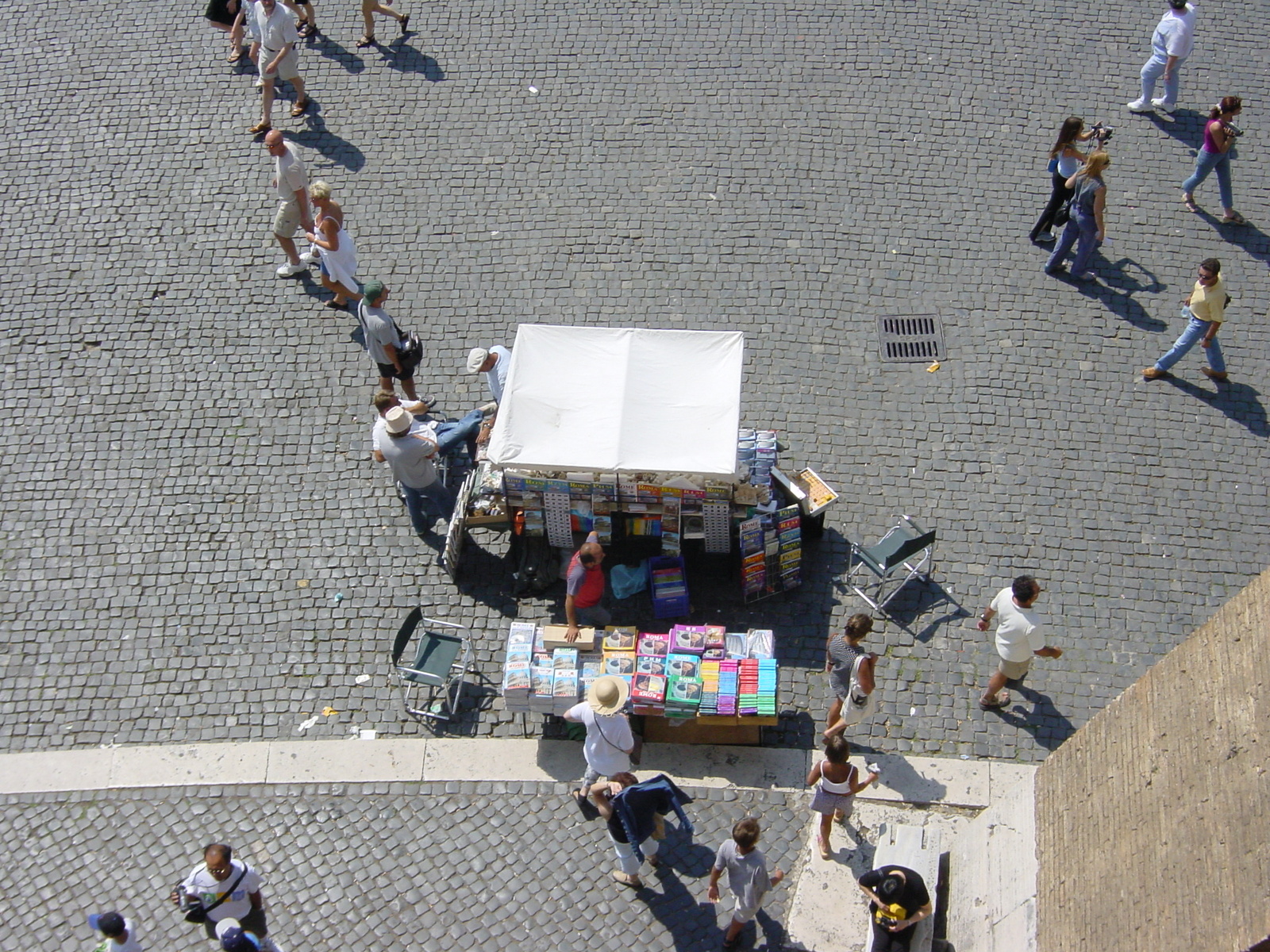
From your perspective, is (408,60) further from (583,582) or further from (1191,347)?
(1191,347)

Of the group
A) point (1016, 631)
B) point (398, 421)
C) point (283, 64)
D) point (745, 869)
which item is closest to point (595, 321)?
point (398, 421)

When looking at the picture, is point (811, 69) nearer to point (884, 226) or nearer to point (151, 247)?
point (884, 226)

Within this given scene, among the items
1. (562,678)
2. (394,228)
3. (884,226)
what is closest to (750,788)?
(562,678)

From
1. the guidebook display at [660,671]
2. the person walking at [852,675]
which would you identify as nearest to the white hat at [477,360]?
the guidebook display at [660,671]

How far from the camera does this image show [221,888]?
7.38m

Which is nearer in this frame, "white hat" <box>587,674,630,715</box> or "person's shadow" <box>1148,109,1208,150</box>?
"white hat" <box>587,674,630,715</box>

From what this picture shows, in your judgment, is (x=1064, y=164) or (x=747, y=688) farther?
(x=1064, y=164)

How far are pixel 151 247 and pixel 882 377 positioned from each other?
7.99 m

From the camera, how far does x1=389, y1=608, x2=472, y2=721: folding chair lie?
8961 mm

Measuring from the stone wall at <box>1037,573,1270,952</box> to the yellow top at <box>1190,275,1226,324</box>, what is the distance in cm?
522

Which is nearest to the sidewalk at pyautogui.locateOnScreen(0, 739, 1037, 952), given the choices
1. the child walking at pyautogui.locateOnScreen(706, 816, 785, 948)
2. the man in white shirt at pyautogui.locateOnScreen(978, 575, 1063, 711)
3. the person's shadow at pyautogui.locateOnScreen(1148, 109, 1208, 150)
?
the man in white shirt at pyautogui.locateOnScreen(978, 575, 1063, 711)

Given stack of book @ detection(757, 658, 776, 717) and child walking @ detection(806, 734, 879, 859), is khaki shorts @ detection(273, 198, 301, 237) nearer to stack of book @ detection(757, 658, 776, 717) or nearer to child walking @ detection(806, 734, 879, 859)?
stack of book @ detection(757, 658, 776, 717)

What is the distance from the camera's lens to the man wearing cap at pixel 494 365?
33.4ft

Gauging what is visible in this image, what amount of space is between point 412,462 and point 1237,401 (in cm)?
787
